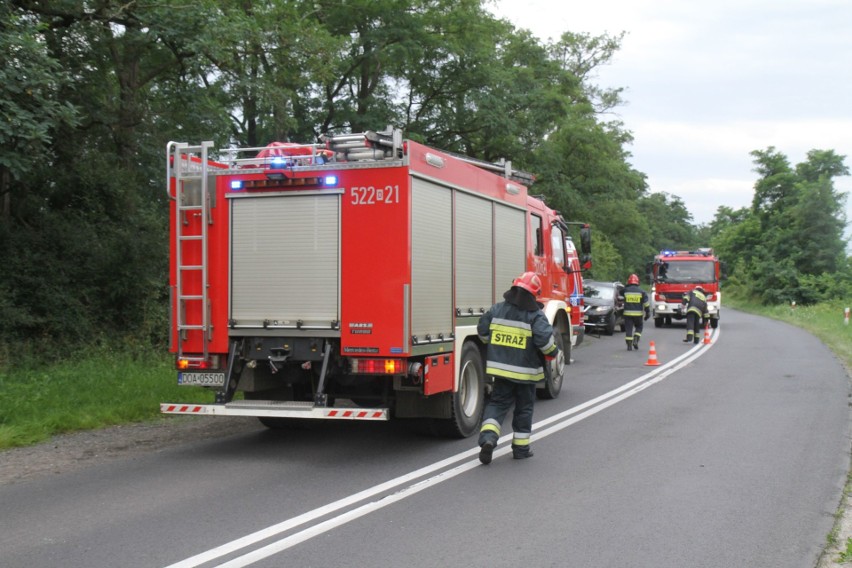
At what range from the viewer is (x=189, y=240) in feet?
27.0

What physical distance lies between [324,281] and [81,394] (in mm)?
4430

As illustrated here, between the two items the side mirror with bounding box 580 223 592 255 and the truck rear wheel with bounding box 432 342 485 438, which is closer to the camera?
the truck rear wheel with bounding box 432 342 485 438

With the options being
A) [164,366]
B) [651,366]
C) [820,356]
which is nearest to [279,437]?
[164,366]

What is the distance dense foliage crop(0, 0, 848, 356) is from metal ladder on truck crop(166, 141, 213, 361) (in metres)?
2.72

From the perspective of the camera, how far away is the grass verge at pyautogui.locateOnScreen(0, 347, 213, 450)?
29.9 feet

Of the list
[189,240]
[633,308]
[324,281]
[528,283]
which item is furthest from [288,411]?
[633,308]

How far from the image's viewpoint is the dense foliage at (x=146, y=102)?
41.4ft

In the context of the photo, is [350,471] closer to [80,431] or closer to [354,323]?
[354,323]

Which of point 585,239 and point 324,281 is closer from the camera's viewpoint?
point 324,281

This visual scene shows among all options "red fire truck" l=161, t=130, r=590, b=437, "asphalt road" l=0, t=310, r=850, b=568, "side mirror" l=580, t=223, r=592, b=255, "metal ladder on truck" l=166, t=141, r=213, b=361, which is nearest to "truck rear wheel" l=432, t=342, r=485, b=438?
"red fire truck" l=161, t=130, r=590, b=437

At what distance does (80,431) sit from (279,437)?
88.6 inches

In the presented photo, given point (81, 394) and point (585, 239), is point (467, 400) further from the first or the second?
point (81, 394)

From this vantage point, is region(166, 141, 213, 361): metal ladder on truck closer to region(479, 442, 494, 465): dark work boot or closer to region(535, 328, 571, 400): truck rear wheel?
region(479, 442, 494, 465): dark work boot

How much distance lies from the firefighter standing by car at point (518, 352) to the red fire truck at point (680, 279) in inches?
891
